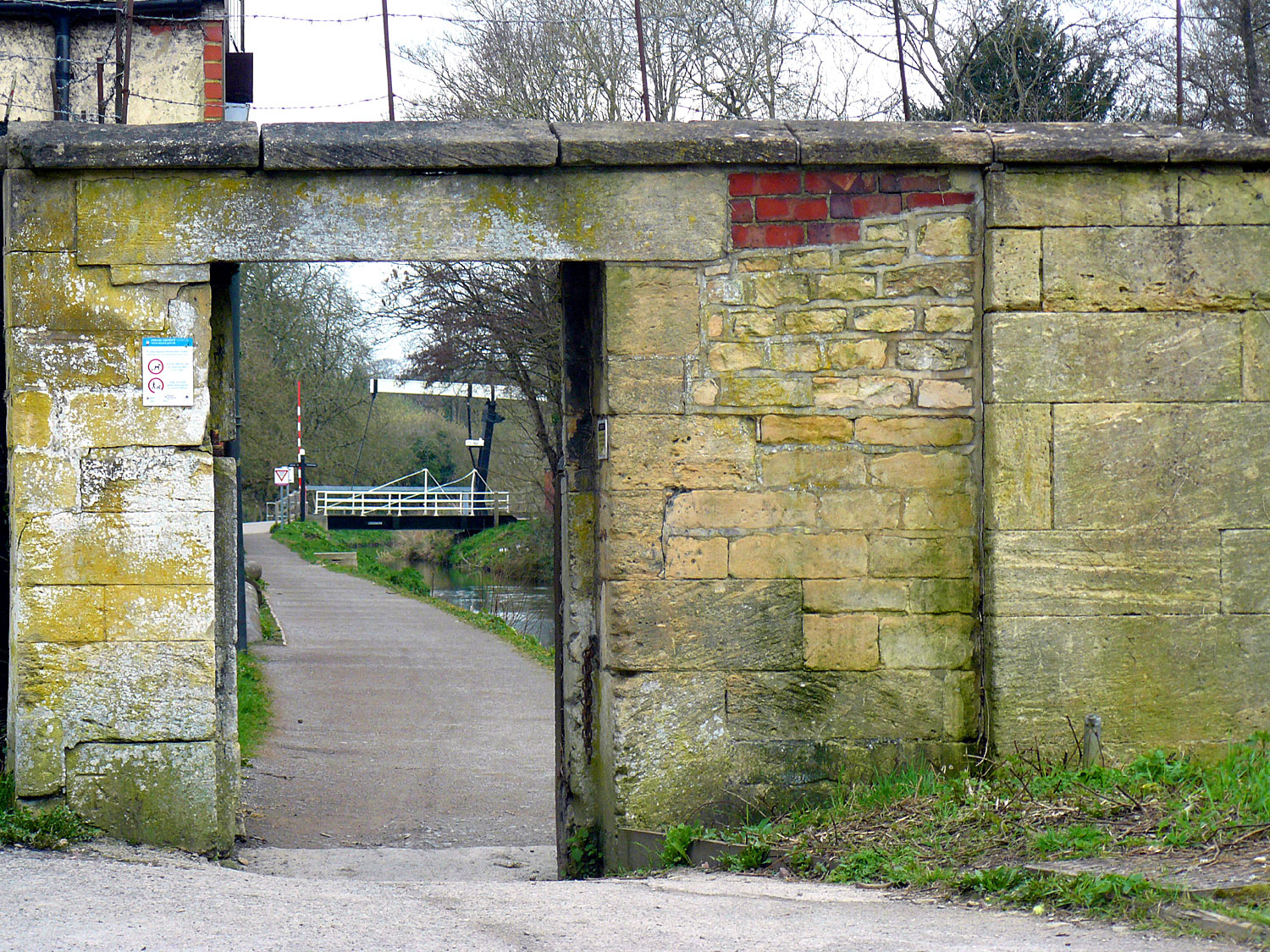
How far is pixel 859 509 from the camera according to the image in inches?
183

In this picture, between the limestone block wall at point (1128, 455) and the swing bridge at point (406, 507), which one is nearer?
the limestone block wall at point (1128, 455)

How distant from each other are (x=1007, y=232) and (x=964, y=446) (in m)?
0.84

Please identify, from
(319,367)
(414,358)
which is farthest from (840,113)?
(319,367)

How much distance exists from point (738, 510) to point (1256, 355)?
2085 millimetres

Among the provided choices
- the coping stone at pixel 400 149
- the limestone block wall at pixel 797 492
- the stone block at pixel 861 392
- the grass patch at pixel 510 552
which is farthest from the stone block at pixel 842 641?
the grass patch at pixel 510 552

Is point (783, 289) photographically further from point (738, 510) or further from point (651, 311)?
point (738, 510)

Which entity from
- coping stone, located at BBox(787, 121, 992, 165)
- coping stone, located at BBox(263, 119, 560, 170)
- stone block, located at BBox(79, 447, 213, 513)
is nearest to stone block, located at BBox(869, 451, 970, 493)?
coping stone, located at BBox(787, 121, 992, 165)

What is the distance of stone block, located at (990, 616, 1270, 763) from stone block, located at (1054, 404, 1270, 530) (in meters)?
0.40

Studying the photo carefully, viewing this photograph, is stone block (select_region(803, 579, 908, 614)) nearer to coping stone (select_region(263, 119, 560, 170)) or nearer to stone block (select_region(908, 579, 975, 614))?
stone block (select_region(908, 579, 975, 614))

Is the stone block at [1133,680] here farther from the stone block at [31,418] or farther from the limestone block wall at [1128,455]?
the stone block at [31,418]

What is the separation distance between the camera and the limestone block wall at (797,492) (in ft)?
15.1

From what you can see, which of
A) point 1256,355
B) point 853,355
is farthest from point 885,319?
point 1256,355

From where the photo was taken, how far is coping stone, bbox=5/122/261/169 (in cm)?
442

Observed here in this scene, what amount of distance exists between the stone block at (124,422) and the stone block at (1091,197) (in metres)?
3.17
